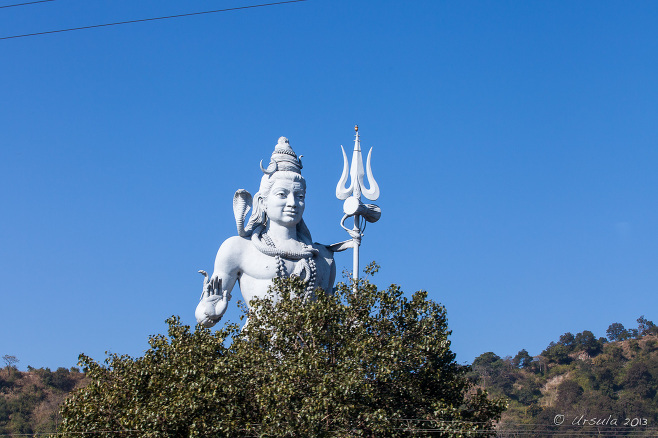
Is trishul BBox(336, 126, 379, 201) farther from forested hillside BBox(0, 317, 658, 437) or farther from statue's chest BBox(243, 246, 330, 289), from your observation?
forested hillside BBox(0, 317, 658, 437)

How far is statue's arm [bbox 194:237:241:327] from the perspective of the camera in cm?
2386

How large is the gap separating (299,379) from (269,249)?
5570mm

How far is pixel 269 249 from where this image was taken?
79.5ft

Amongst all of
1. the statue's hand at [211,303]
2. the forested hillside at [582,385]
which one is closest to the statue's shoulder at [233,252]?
the statue's hand at [211,303]

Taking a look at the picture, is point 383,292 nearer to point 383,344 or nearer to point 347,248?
point 383,344

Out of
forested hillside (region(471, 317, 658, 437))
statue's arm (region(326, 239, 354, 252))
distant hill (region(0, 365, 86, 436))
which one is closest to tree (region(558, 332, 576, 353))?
forested hillside (region(471, 317, 658, 437))

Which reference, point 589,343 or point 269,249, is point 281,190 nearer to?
point 269,249

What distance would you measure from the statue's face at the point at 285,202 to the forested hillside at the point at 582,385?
23.3m

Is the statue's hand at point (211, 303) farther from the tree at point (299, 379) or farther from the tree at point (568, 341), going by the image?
the tree at point (568, 341)

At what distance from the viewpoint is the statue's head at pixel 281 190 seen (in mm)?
24438

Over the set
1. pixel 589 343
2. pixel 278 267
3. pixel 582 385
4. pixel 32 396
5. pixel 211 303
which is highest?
pixel 589 343

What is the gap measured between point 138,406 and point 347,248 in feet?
23.7

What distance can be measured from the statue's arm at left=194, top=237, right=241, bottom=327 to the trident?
2.72 metres

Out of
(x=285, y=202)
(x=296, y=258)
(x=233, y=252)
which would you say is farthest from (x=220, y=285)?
(x=285, y=202)
